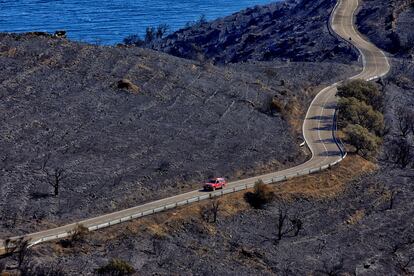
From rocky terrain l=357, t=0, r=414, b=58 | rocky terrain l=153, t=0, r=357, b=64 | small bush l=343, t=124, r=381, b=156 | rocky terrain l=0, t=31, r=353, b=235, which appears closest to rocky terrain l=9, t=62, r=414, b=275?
small bush l=343, t=124, r=381, b=156

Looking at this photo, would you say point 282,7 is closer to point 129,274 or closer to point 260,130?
point 260,130

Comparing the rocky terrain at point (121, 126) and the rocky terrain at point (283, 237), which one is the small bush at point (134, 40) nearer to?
the rocky terrain at point (121, 126)

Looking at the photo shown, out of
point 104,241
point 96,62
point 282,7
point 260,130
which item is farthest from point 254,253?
point 282,7

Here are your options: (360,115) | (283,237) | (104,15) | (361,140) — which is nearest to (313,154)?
(361,140)

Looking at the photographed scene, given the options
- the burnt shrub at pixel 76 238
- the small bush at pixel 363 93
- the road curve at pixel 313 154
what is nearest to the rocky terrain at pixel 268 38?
the road curve at pixel 313 154

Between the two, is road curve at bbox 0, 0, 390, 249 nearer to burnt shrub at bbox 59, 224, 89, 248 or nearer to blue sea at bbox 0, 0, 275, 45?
burnt shrub at bbox 59, 224, 89, 248

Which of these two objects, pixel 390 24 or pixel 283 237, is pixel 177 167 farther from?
pixel 390 24
